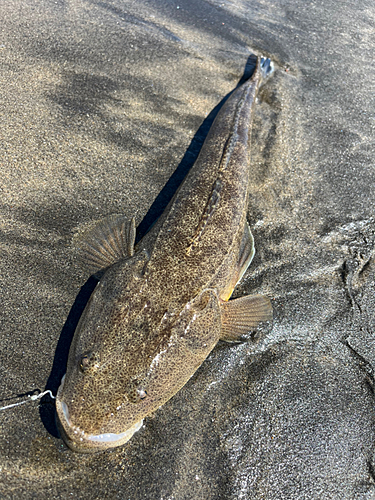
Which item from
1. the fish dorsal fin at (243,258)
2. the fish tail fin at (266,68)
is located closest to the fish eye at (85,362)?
the fish dorsal fin at (243,258)

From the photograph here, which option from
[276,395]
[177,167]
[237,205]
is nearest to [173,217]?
[237,205]

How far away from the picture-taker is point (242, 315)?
3.36 meters

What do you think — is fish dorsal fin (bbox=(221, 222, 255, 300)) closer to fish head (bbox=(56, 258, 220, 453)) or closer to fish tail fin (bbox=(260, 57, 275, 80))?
fish head (bbox=(56, 258, 220, 453))

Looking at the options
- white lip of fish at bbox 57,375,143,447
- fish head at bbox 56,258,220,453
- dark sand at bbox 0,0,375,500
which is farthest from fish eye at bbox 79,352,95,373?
dark sand at bbox 0,0,375,500

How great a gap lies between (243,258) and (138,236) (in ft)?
3.63

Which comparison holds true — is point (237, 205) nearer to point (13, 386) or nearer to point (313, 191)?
point (313, 191)

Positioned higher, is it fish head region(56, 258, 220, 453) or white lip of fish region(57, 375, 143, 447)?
fish head region(56, 258, 220, 453)

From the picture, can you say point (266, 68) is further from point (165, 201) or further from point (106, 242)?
point (106, 242)

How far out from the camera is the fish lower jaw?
7.89ft

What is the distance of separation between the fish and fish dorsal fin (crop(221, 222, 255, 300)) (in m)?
0.01

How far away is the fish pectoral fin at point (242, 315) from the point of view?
3.30 meters

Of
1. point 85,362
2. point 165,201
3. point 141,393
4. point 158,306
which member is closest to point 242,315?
point 158,306

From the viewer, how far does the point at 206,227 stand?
135 inches

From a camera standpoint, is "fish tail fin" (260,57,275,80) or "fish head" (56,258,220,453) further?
"fish tail fin" (260,57,275,80)
